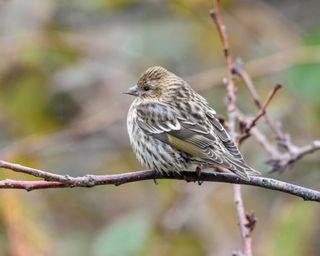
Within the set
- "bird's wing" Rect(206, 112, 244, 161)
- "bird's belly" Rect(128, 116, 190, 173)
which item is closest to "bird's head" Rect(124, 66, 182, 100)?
"bird's belly" Rect(128, 116, 190, 173)

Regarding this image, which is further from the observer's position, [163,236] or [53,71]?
[53,71]

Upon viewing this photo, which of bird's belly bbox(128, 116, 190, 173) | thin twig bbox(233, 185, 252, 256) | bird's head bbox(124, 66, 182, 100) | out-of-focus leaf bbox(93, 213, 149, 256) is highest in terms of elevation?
bird's head bbox(124, 66, 182, 100)

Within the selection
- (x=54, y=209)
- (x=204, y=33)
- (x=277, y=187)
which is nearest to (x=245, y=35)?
(x=204, y=33)

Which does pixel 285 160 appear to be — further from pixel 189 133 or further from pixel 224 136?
pixel 189 133

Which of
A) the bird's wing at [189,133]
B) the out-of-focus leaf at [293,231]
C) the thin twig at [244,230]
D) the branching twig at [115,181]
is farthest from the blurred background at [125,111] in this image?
the branching twig at [115,181]

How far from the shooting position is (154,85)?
214 inches

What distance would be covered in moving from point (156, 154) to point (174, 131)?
0.75 ft

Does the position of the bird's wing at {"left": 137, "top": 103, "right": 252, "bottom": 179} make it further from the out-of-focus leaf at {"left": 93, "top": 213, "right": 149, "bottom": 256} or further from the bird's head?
the out-of-focus leaf at {"left": 93, "top": 213, "right": 149, "bottom": 256}

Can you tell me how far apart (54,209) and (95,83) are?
1.04 meters

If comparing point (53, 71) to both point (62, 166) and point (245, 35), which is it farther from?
point (245, 35)

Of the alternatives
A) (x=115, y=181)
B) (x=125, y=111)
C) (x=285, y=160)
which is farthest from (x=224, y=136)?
(x=125, y=111)

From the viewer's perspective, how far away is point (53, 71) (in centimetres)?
730

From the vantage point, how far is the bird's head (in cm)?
541

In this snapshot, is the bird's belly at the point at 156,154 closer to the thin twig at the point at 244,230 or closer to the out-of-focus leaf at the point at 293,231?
Result: the thin twig at the point at 244,230
